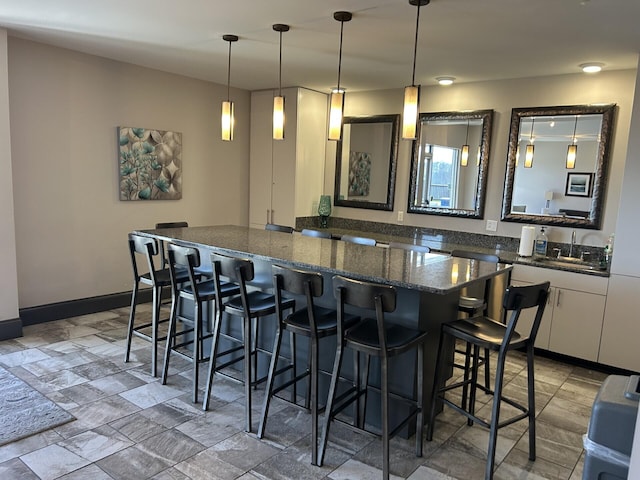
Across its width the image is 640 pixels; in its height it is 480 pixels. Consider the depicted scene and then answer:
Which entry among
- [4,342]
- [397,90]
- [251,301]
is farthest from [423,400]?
[397,90]

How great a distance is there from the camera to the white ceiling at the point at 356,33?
2834 mm

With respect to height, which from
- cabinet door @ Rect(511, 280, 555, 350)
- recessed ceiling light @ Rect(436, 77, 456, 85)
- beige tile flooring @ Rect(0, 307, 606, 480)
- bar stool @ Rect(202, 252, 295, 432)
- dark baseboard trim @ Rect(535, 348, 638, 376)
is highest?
recessed ceiling light @ Rect(436, 77, 456, 85)

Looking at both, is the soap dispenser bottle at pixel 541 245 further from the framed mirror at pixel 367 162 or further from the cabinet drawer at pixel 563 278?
the framed mirror at pixel 367 162

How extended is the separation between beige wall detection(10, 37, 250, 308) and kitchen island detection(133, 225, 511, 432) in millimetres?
1576

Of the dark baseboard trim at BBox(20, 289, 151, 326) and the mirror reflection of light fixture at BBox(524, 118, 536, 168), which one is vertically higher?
the mirror reflection of light fixture at BBox(524, 118, 536, 168)

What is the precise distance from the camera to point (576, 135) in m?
4.17

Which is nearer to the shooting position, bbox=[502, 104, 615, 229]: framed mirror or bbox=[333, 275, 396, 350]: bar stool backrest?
bbox=[333, 275, 396, 350]: bar stool backrest

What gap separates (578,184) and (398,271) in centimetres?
262

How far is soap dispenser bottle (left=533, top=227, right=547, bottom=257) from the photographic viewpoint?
4.30 metres

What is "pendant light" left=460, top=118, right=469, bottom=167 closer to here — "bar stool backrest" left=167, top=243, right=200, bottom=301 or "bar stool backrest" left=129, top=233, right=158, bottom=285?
"bar stool backrest" left=167, top=243, right=200, bottom=301

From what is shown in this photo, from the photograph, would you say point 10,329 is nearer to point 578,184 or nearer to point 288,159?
point 288,159

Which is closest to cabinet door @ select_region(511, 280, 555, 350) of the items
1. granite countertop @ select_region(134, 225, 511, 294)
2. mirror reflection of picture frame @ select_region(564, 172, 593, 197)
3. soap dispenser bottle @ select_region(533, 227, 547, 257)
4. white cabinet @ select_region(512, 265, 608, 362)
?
white cabinet @ select_region(512, 265, 608, 362)

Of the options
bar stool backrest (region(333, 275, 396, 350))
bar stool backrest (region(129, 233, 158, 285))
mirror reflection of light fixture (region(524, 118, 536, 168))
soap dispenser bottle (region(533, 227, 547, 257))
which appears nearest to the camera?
bar stool backrest (region(333, 275, 396, 350))

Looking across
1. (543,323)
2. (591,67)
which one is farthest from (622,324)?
(591,67)
